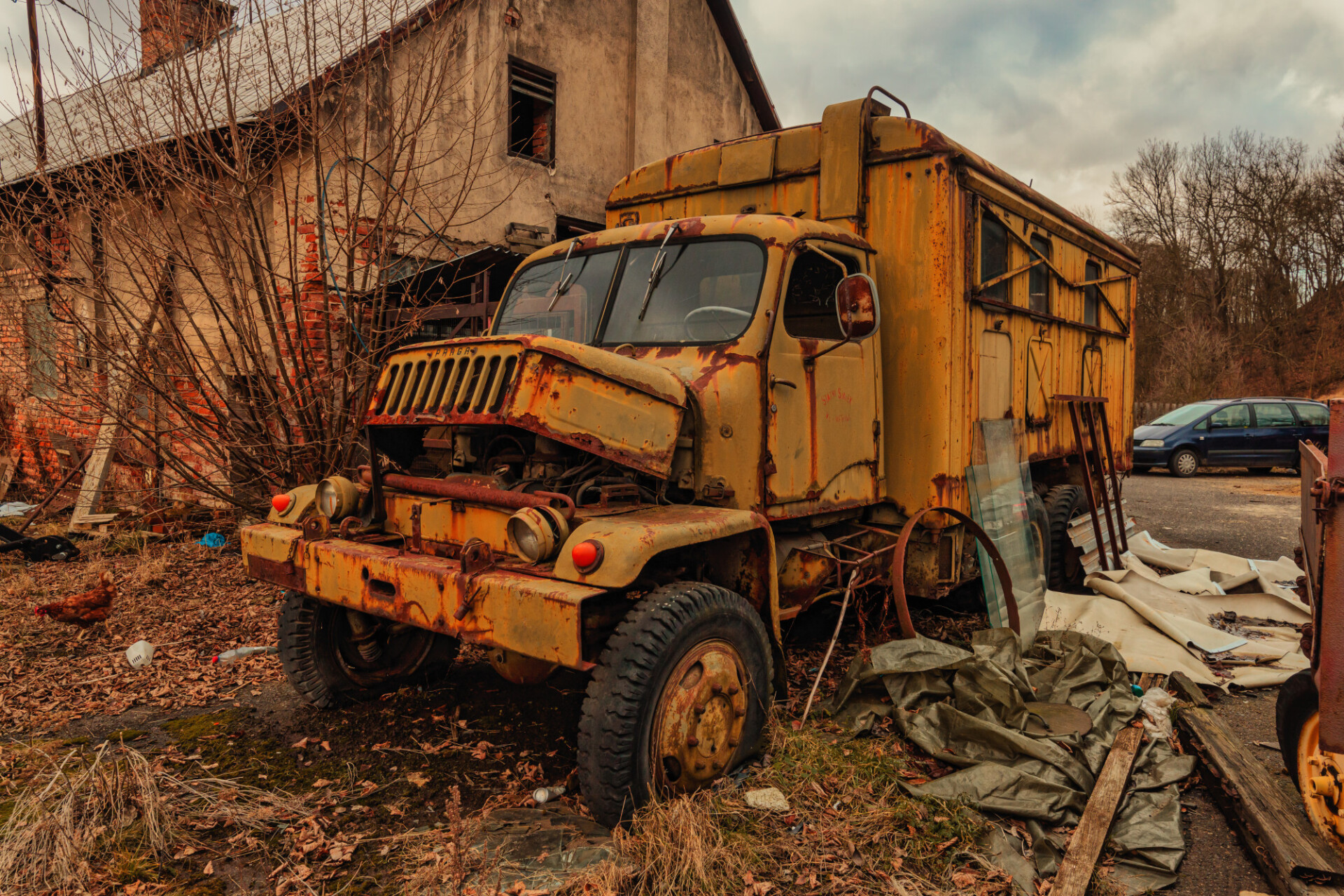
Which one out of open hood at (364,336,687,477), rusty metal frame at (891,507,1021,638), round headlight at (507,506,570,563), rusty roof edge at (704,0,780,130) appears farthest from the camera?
rusty roof edge at (704,0,780,130)

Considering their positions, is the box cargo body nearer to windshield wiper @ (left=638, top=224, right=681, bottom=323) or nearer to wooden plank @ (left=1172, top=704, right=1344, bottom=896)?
windshield wiper @ (left=638, top=224, right=681, bottom=323)

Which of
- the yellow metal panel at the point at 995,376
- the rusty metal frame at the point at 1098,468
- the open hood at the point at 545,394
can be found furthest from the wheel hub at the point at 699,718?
the rusty metal frame at the point at 1098,468

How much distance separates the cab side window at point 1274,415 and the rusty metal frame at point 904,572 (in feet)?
48.2

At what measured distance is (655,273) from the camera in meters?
4.17

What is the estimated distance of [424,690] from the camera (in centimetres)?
440

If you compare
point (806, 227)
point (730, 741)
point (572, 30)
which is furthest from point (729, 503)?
point (572, 30)

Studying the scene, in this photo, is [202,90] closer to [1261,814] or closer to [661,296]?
[661,296]

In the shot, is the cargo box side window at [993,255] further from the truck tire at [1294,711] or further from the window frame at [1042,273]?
the truck tire at [1294,711]

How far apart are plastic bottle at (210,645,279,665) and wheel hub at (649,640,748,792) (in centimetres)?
302

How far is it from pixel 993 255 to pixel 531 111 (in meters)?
7.82

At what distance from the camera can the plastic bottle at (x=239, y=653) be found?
16.2ft

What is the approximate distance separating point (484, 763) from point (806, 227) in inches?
116

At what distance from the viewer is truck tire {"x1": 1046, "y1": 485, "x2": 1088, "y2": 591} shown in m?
6.60

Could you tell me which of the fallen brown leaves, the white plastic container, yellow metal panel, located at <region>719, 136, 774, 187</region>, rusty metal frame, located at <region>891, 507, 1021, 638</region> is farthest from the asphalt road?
the white plastic container
